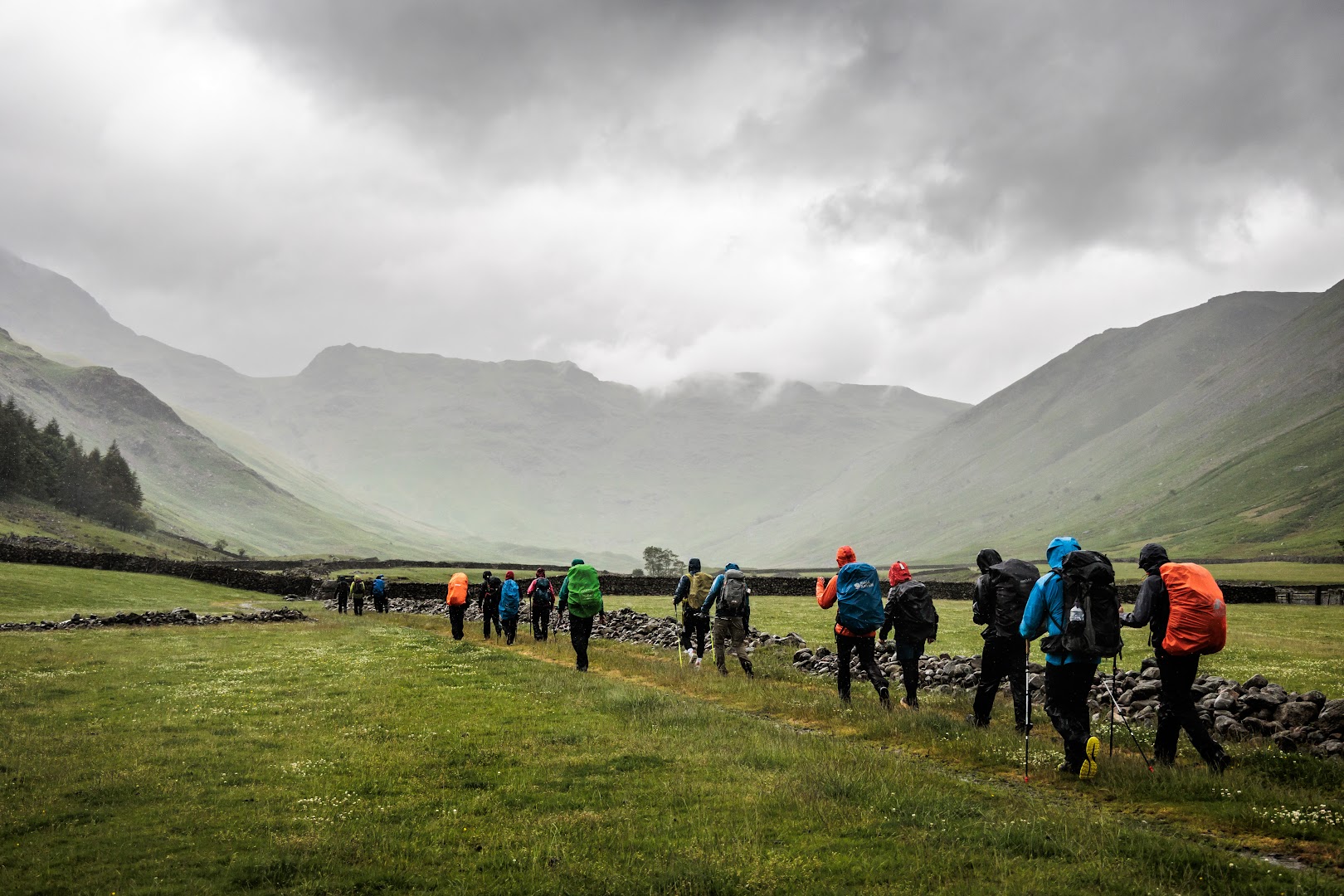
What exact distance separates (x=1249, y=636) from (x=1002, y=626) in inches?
985

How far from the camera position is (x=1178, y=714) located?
11.7 m

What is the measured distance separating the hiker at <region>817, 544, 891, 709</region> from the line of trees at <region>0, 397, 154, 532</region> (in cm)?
15284

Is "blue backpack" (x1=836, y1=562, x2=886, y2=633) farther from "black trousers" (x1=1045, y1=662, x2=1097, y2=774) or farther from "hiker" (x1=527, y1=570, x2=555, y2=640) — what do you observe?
"hiker" (x1=527, y1=570, x2=555, y2=640)

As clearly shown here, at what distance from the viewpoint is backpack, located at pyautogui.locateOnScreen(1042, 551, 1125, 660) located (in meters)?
11.6

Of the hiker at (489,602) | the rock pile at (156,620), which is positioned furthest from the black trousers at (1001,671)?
the rock pile at (156,620)

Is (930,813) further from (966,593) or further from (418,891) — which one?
(966,593)

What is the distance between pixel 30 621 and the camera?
3559 cm

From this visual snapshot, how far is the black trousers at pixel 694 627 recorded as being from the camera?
26.2 meters

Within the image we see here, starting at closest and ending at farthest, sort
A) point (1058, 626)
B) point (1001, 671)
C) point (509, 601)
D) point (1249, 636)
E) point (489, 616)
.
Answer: point (1058, 626)
point (1001, 671)
point (1249, 636)
point (509, 601)
point (489, 616)

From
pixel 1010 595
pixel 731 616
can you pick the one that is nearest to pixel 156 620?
pixel 731 616

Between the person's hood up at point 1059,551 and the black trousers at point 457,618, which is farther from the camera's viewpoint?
the black trousers at point 457,618

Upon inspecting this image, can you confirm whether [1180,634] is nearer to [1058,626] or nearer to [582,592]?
[1058,626]

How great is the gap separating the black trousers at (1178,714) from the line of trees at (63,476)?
159544mm

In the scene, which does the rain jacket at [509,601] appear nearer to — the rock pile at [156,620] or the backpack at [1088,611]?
the rock pile at [156,620]
